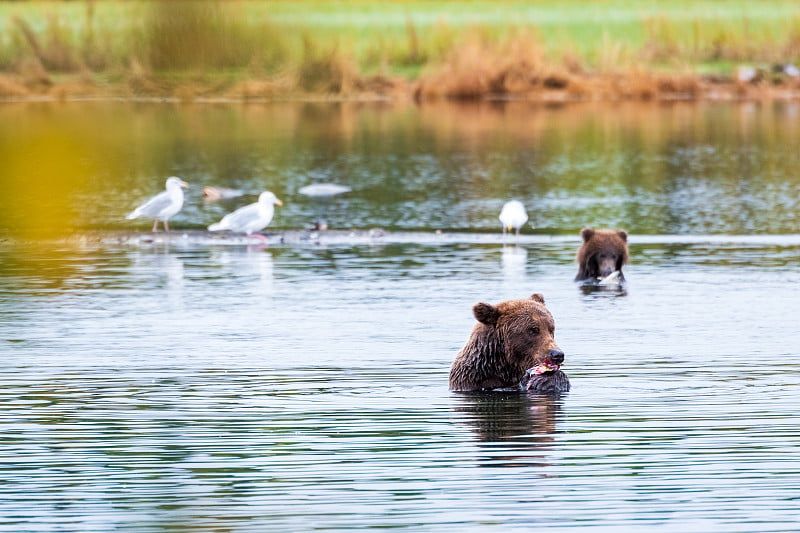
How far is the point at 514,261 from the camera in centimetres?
2303

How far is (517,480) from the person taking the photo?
1057cm

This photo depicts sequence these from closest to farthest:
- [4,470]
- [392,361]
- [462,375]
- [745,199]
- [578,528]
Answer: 1. [578,528]
2. [4,470]
3. [462,375]
4. [392,361]
5. [745,199]

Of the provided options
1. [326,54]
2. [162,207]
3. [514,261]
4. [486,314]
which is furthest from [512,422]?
[326,54]

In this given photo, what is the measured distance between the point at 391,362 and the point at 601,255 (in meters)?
5.96

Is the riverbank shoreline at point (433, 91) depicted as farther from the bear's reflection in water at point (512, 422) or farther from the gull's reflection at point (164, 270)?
the bear's reflection in water at point (512, 422)

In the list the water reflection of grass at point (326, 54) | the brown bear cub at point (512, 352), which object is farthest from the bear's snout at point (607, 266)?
the water reflection of grass at point (326, 54)

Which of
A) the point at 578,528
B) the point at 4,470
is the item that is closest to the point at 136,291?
the point at 4,470

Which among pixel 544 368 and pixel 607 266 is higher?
pixel 544 368

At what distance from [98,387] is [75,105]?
54.5 metres

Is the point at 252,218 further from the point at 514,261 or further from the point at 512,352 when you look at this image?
the point at 512,352

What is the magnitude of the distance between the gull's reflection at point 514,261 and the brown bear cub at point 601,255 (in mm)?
857

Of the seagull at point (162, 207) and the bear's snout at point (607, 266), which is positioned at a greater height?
the bear's snout at point (607, 266)

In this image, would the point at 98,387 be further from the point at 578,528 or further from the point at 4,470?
the point at 578,528

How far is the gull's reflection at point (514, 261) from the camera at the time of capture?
2158 centimetres
